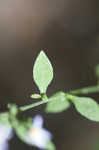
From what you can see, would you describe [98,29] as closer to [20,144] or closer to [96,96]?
[96,96]

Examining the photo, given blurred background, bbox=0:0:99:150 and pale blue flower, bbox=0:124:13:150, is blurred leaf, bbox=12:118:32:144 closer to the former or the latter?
pale blue flower, bbox=0:124:13:150

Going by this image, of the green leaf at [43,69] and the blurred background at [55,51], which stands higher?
the green leaf at [43,69]

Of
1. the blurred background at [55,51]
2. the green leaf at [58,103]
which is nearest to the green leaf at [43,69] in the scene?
the green leaf at [58,103]

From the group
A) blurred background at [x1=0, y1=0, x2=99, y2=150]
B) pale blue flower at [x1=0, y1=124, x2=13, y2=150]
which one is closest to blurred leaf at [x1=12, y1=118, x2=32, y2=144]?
pale blue flower at [x1=0, y1=124, x2=13, y2=150]

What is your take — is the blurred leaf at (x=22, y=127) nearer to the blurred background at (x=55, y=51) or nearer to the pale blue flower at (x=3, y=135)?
the pale blue flower at (x=3, y=135)

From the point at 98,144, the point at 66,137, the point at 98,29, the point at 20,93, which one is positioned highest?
the point at 98,29

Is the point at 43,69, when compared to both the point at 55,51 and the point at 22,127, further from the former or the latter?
the point at 55,51

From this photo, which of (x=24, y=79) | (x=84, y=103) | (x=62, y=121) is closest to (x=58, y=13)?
(x=24, y=79)

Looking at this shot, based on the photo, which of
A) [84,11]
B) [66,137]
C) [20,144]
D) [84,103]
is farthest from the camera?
[84,11]

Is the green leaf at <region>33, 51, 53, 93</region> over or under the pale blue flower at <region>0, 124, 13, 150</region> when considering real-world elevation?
Result: over
